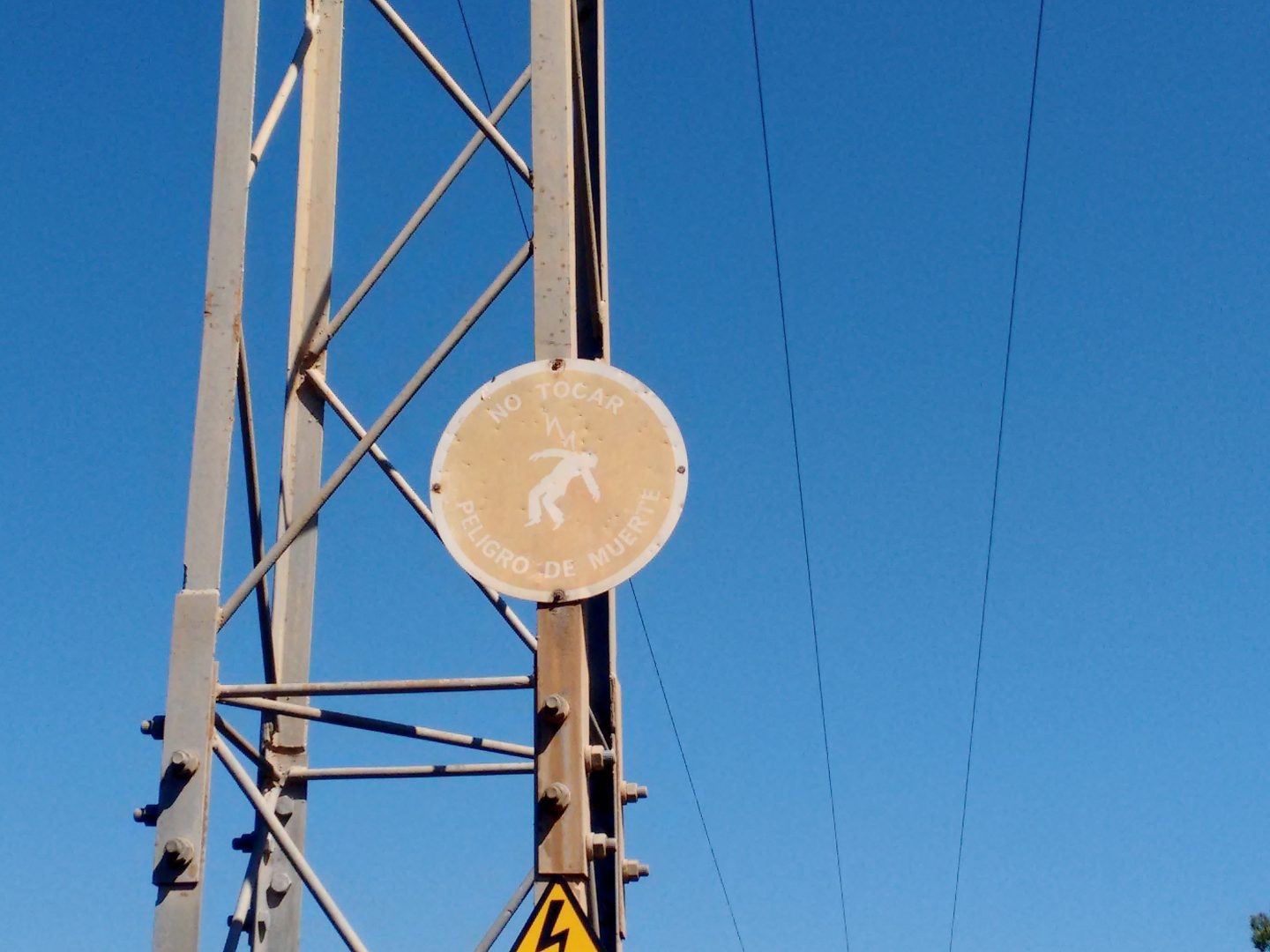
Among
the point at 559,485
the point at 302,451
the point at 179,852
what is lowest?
the point at 179,852

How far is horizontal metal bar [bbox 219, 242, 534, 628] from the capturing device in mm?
5559

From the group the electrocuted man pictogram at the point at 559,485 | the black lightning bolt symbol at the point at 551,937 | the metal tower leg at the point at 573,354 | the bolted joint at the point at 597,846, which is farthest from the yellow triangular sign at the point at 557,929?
the electrocuted man pictogram at the point at 559,485

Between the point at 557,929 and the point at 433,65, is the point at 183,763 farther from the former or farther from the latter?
the point at 433,65

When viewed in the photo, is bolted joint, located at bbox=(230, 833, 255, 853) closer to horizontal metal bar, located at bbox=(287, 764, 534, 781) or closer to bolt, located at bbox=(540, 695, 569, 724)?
horizontal metal bar, located at bbox=(287, 764, 534, 781)

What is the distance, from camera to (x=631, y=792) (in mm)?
7551

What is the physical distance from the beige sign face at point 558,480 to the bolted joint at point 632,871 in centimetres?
298

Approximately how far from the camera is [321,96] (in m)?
7.71

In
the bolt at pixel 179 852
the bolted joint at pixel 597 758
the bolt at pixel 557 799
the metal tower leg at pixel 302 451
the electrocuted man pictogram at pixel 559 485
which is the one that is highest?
the metal tower leg at pixel 302 451

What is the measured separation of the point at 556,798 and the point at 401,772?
166cm

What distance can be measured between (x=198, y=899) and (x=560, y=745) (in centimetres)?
136

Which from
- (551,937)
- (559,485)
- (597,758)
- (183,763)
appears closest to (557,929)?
(551,937)

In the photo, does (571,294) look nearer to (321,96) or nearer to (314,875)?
(314,875)

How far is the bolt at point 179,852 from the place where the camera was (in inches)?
204

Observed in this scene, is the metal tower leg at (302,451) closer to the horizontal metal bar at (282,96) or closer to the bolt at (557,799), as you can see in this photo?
the horizontal metal bar at (282,96)
